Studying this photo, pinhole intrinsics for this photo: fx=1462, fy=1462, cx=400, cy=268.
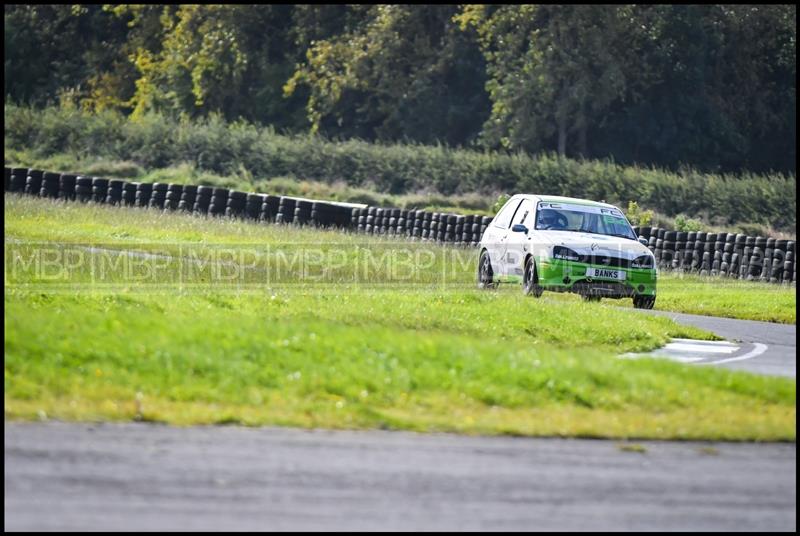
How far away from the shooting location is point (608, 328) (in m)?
17.1

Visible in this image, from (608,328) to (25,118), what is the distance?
168ft

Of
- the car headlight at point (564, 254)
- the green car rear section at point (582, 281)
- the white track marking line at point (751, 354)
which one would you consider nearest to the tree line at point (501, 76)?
the green car rear section at point (582, 281)

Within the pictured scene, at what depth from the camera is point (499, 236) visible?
23.0 metres

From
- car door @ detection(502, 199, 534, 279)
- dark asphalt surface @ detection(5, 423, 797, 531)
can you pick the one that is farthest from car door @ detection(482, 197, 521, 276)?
dark asphalt surface @ detection(5, 423, 797, 531)

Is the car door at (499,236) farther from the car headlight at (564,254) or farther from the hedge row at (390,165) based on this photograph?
the hedge row at (390,165)

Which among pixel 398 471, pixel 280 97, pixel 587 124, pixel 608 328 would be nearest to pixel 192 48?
pixel 280 97

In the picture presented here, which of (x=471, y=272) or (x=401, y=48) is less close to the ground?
(x=401, y=48)

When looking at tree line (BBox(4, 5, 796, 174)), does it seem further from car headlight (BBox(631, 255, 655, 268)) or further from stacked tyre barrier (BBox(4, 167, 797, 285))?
car headlight (BBox(631, 255, 655, 268))

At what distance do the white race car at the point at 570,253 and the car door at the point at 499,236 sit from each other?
2 cm

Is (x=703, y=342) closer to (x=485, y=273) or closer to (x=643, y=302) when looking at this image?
(x=643, y=302)

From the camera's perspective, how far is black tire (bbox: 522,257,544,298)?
21.3 metres

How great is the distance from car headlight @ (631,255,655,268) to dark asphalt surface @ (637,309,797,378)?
679 millimetres

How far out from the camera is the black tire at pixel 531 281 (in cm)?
2134

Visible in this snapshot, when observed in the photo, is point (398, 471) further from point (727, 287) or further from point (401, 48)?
point (401, 48)
